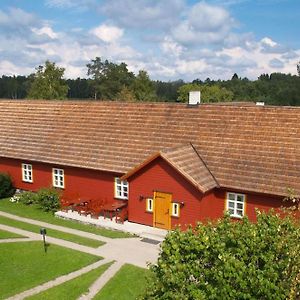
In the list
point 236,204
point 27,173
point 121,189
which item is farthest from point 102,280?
point 27,173

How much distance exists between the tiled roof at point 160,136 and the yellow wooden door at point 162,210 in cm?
254

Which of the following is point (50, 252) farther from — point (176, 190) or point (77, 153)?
point (77, 153)

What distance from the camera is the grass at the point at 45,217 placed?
2298 cm

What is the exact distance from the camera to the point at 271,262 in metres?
8.61

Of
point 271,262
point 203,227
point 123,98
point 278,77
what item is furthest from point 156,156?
point 278,77

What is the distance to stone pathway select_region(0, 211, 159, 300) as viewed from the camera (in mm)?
16619

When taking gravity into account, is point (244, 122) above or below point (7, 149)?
above

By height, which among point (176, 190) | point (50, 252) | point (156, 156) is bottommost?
point (50, 252)

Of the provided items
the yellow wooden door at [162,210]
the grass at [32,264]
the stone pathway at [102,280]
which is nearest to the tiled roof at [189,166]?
the yellow wooden door at [162,210]

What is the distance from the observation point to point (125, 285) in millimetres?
16797

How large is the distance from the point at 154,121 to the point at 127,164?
376 centimetres

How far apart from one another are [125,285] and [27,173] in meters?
16.4

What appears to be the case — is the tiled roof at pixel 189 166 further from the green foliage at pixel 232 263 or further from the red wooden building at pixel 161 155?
the green foliage at pixel 232 263

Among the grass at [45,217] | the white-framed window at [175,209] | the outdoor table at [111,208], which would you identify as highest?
the white-framed window at [175,209]
